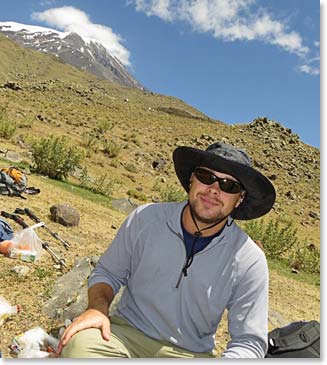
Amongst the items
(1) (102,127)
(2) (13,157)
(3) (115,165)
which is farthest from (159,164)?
(2) (13,157)

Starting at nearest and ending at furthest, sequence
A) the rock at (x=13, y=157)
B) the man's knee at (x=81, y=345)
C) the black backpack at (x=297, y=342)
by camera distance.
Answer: the man's knee at (x=81, y=345) → the black backpack at (x=297, y=342) → the rock at (x=13, y=157)

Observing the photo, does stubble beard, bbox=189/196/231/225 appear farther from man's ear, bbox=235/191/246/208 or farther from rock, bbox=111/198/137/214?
rock, bbox=111/198/137/214

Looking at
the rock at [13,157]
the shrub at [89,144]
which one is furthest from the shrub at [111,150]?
the rock at [13,157]

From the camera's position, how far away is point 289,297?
26.2 ft

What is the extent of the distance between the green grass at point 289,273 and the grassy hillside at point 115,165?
27cm

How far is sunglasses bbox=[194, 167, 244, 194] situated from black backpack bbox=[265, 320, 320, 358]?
997 millimetres

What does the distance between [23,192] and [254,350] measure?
6.34m

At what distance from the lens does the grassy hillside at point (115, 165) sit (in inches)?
227

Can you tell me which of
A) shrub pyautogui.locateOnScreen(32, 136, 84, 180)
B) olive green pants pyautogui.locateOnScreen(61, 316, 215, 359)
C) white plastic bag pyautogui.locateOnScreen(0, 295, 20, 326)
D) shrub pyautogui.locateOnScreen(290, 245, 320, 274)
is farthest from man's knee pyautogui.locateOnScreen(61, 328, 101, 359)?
shrub pyautogui.locateOnScreen(32, 136, 84, 180)

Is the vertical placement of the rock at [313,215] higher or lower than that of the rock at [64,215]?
higher

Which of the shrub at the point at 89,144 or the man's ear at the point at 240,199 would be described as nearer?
the man's ear at the point at 240,199

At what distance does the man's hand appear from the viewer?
2.49 meters

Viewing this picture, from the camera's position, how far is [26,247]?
17.0 feet

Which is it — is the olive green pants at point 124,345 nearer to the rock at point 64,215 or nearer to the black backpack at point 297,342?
the black backpack at point 297,342
